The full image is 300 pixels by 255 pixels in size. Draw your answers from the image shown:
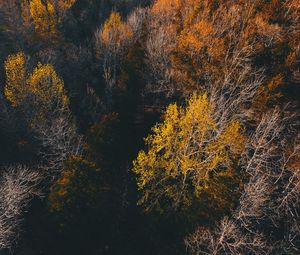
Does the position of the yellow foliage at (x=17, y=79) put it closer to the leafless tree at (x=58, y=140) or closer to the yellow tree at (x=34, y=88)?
the yellow tree at (x=34, y=88)

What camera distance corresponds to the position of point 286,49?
27.7 meters

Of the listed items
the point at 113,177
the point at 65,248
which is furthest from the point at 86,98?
the point at 65,248

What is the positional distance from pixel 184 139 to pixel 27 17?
41.6 meters

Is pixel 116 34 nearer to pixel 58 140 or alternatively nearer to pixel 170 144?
pixel 58 140

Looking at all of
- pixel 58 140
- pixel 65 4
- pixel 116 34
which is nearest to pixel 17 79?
pixel 58 140

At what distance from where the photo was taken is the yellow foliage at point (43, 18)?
47.9 meters

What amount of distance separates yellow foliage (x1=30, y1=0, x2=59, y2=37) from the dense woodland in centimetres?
959

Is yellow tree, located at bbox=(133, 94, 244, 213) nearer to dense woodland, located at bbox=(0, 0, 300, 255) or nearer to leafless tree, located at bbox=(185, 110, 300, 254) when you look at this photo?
dense woodland, located at bbox=(0, 0, 300, 255)

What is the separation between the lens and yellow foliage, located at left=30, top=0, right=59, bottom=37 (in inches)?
1887

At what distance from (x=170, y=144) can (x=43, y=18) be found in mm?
39371

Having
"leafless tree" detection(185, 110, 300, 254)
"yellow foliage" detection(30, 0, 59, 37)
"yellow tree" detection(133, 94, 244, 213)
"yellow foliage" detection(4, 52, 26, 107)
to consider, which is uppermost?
"yellow foliage" detection(30, 0, 59, 37)

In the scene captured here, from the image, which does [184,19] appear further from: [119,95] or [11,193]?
[11,193]

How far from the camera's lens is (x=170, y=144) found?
75.0 feet

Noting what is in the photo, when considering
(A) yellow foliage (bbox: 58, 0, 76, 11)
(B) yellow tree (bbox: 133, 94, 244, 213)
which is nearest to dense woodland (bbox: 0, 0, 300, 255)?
(B) yellow tree (bbox: 133, 94, 244, 213)
